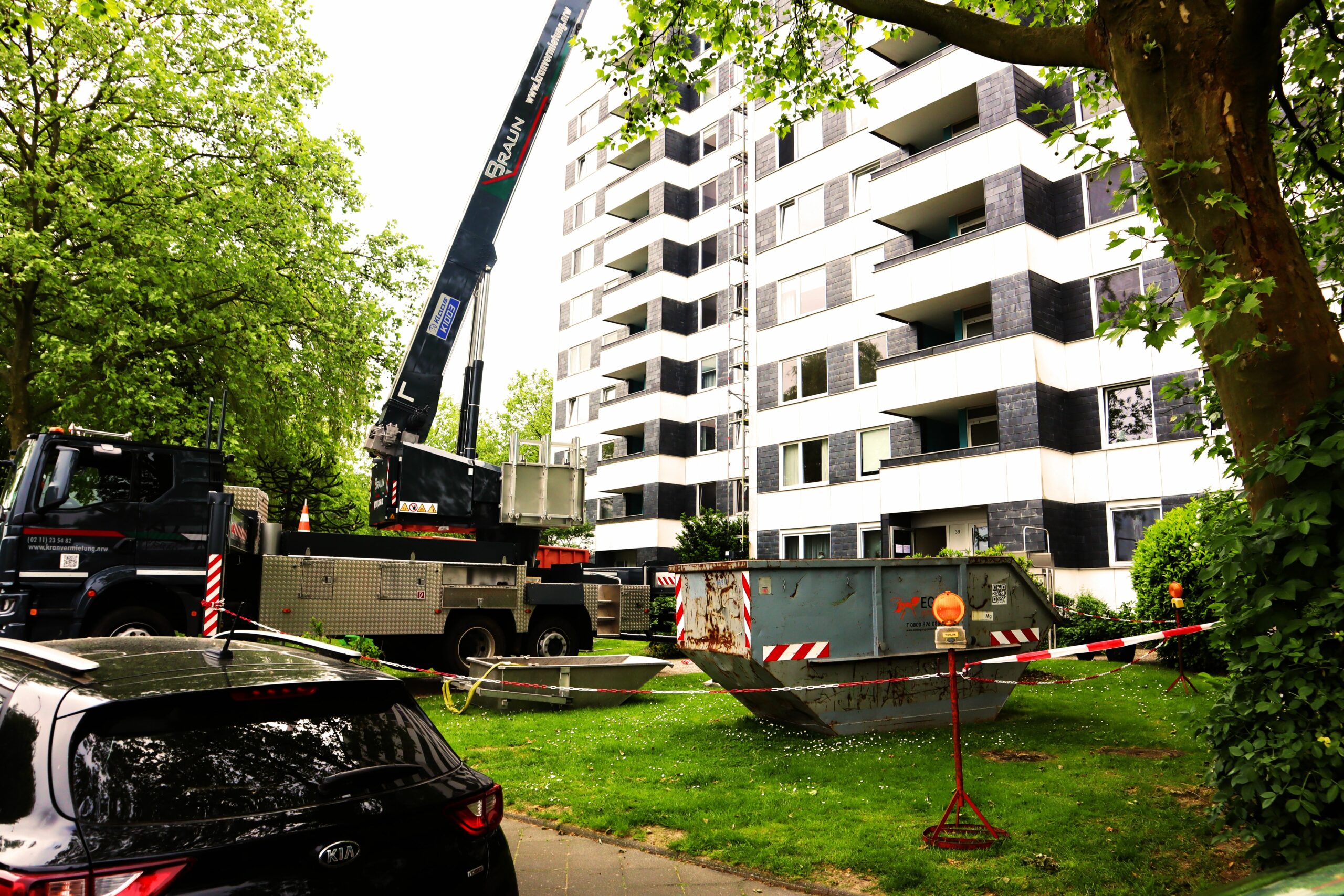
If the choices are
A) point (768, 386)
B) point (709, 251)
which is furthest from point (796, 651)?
point (709, 251)

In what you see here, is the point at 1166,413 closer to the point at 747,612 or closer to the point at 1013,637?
the point at 1013,637

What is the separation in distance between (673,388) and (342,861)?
104ft

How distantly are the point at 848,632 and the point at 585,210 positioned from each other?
1364 inches

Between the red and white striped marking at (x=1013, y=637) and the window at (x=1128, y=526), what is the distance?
1033 centimetres

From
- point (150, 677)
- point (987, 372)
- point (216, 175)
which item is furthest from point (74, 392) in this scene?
point (987, 372)

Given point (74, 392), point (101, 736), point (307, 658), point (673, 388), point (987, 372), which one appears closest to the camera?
point (101, 736)

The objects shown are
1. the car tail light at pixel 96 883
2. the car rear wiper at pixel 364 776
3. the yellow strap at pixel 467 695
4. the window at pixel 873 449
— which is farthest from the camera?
the window at pixel 873 449

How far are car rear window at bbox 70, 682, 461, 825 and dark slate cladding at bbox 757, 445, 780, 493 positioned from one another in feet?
78.4

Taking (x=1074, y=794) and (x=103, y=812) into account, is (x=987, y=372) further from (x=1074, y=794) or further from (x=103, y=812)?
(x=103, y=812)

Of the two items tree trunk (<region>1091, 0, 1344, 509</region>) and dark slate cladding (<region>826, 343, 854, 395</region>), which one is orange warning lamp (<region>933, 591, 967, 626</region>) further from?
dark slate cladding (<region>826, 343, 854, 395</region>)

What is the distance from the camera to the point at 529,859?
5234 millimetres

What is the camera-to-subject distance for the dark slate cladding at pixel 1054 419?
19.2m

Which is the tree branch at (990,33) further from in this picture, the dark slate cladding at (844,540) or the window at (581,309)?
the window at (581,309)

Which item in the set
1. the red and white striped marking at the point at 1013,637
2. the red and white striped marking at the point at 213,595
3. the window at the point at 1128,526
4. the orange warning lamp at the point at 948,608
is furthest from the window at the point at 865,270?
the orange warning lamp at the point at 948,608
